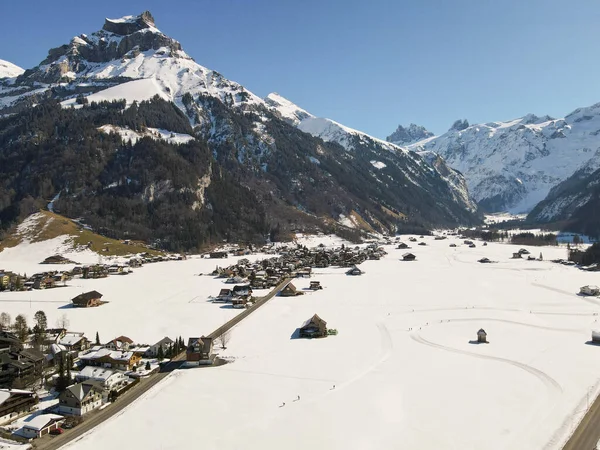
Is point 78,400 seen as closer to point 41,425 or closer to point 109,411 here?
point 109,411

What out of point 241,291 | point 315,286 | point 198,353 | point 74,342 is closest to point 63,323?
point 74,342

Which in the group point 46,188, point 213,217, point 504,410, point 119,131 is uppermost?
point 119,131

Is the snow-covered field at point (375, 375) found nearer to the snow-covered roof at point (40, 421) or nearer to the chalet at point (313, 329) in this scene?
the chalet at point (313, 329)

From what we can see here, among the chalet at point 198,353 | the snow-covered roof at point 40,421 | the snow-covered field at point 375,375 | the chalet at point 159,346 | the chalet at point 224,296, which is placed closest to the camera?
the snow-covered field at point 375,375

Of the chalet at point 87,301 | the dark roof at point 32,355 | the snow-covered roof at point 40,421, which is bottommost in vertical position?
the snow-covered roof at point 40,421

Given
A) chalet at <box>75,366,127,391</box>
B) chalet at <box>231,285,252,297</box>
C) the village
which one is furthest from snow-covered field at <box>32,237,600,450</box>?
chalet at <box>231,285,252,297</box>

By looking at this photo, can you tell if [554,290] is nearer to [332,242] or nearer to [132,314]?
[132,314]

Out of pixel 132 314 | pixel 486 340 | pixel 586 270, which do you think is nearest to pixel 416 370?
pixel 486 340

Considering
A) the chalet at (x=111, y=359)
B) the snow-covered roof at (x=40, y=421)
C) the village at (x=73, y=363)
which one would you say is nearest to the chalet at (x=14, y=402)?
the village at (x=73, y=363)
